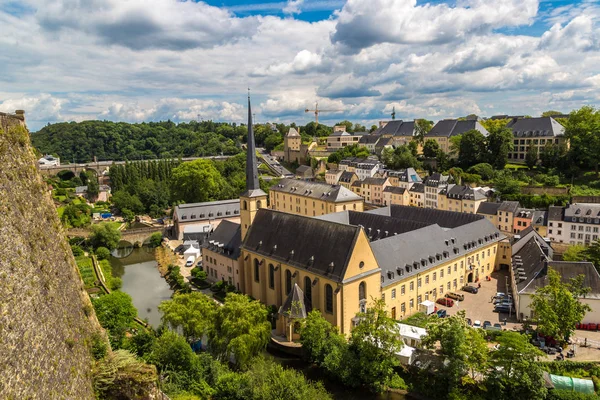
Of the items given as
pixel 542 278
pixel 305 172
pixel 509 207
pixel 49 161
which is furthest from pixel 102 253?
pixel 49 161

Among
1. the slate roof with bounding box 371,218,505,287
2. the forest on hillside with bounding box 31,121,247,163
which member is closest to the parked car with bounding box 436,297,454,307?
the slate roof with bounding box 371,218,505,287

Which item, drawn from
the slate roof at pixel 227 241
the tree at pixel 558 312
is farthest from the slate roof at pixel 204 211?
the tree at pixel 558 312

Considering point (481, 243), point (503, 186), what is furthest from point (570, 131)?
point (481, 243)

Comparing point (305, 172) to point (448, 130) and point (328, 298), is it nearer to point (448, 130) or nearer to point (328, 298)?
point (448, 130)

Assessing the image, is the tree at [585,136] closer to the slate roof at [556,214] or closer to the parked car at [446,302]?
the slate roof at [556,214]

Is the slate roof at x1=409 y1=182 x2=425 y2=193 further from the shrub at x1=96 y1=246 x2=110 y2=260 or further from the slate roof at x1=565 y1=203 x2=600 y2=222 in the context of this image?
the shrub at x1=96 y1=246 x2=110 y2=260

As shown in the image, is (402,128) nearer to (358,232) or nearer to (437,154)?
(437,154)
